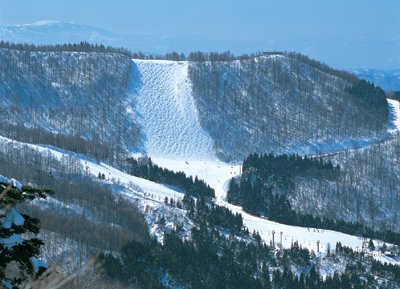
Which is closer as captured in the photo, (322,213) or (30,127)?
(322,213)

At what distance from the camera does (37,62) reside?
199 meters

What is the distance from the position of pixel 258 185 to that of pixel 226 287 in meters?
65.6

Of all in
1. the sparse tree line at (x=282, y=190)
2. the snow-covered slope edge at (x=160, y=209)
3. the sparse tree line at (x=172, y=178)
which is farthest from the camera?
the sparse tree line at (x=172, y=178)

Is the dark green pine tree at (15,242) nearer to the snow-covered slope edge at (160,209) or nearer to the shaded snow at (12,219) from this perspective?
the shaded snow at (12,219)

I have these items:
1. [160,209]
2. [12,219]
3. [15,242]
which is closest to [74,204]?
[160,209]

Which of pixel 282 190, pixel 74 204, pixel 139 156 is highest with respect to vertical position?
pixel 74 204

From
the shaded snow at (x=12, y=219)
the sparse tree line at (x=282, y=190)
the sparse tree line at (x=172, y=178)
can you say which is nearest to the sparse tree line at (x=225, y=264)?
the sparse tree line at (x=282, y=190)

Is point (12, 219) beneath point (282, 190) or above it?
above

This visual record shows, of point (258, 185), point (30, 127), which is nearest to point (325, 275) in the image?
point (258, 185)

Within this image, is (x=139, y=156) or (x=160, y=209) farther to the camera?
(x=139, y=156)

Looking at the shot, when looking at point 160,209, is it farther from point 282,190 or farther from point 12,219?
point 12,219

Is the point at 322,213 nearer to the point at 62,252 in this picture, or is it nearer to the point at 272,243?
the point at 272,243

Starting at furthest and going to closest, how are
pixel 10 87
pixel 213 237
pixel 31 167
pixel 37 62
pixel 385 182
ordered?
pixel 37 62 < pixel 10 87 < pixel 385 182 < pixel 31 167 < pixel 213 237

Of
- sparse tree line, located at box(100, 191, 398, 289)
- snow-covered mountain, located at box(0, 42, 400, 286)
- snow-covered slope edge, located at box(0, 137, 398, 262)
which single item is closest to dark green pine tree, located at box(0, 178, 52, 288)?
snow-covered mountain, located at box(0, 42, 400, 286)
